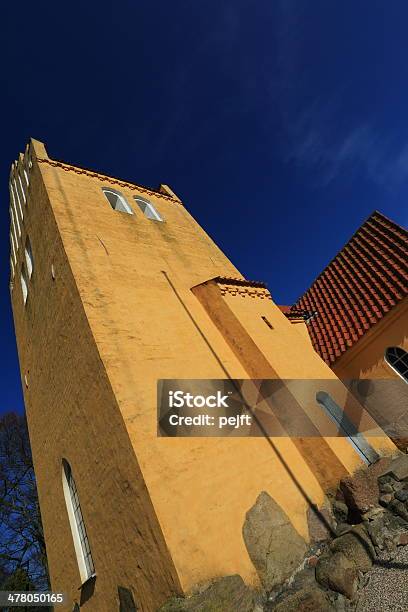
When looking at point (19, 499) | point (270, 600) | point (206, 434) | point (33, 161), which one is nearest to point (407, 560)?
point (270, 600)

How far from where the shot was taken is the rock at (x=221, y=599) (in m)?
4.38

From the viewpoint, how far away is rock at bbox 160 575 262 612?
438cm

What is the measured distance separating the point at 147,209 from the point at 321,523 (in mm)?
11345

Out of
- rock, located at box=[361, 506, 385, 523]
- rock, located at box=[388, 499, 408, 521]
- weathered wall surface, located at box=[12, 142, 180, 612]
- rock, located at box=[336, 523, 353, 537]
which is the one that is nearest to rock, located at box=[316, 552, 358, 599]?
rock, located at box=[336, 523, 353, 537]

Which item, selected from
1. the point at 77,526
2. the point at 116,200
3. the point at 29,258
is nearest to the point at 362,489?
the point at 77,526

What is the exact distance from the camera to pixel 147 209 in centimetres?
1317

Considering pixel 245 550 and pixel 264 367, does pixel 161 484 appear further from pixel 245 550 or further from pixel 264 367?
pixel 264 367

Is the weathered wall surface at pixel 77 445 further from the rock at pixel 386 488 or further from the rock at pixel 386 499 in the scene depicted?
the rock at pixel 386 488

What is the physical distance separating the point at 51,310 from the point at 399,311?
10043mm

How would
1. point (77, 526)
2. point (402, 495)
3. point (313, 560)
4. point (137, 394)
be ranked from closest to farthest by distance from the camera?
point (313, 560), point (402, 495), point (137, 394), point (77, 526)

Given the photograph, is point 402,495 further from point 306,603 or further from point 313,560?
point 306,603

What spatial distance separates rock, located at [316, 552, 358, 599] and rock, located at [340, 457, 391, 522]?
999 millimetres

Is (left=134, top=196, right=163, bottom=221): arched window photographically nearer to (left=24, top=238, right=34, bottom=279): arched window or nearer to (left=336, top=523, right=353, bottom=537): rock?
(left=24, top=238, right=34, bottom=279): arched window

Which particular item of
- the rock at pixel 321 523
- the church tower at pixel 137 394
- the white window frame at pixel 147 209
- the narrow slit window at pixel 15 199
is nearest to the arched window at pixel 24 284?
the church tower at pixel 137 394
